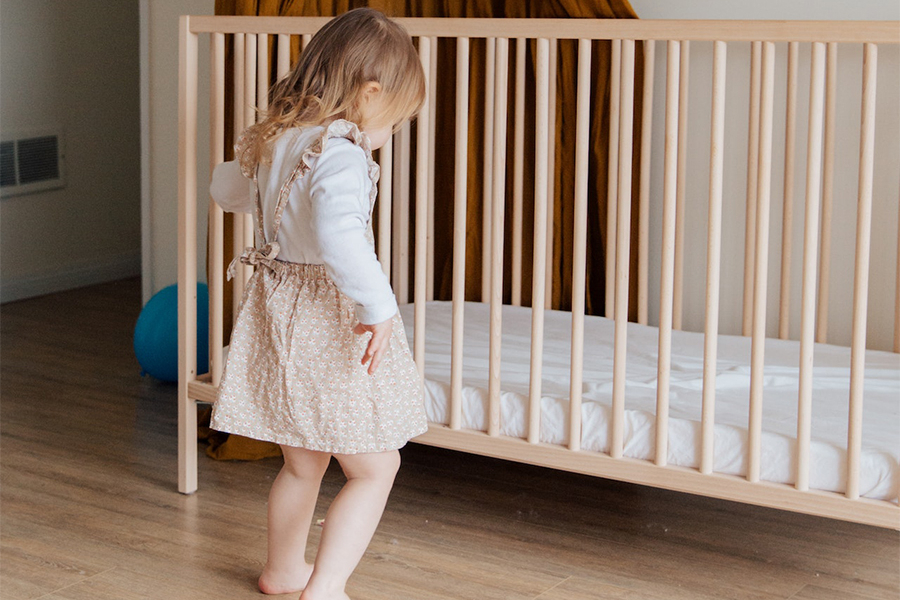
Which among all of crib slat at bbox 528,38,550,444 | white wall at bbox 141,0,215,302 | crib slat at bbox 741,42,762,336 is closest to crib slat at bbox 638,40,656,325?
crib slat at bbox 741,42,762,336

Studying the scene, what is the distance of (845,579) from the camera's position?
181 centimetres

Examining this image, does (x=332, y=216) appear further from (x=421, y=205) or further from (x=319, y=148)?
(x=421, y=205)

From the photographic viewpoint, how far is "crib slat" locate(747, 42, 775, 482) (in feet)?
5.05

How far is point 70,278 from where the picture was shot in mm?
4258

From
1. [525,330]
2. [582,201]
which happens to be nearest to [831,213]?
[525,330]

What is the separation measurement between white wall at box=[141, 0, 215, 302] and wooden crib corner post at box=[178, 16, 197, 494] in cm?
103

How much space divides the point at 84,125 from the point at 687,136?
2736 mm

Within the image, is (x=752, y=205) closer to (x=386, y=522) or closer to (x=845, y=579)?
(x=845, y=579)

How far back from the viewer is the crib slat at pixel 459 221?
1781 mm

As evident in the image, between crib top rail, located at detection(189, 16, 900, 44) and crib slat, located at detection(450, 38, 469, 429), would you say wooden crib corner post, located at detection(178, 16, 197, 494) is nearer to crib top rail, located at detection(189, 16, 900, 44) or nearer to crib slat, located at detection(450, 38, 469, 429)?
crib top rail, located at detection(189, 16, 900, 44)

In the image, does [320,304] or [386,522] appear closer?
[320,304]

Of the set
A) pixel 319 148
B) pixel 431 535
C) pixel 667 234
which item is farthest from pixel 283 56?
pixel 431 535

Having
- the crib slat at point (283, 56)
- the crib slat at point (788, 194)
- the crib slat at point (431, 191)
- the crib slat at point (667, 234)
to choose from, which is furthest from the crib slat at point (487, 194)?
the crib slat at point (788, 194)

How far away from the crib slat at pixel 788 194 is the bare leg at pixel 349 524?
3.74 feet
